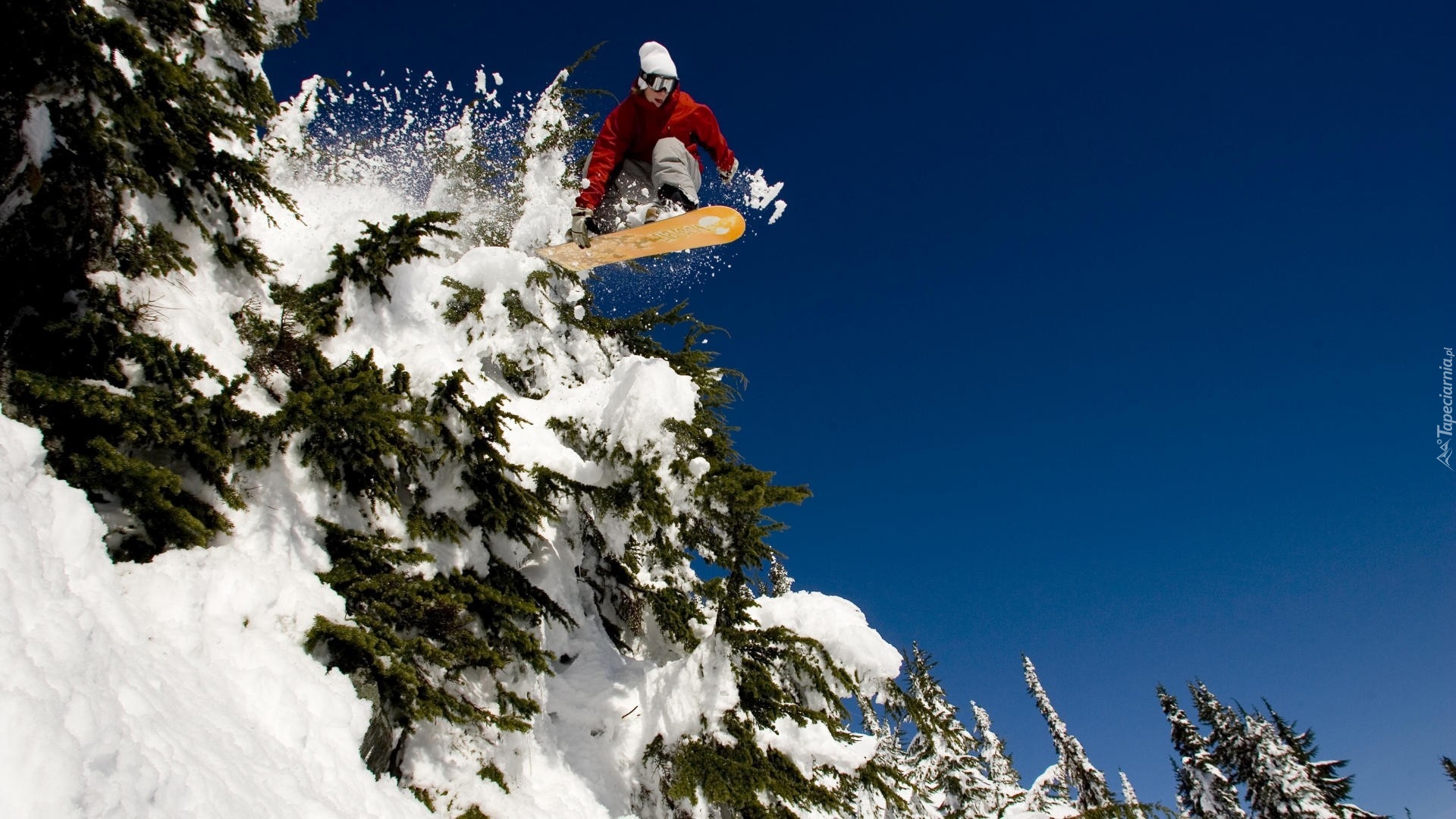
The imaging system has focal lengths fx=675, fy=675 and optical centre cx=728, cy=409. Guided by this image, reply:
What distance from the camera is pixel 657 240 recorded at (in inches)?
365

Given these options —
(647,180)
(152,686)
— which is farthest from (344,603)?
(647,180)

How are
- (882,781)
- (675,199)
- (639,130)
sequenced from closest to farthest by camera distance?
(882,781) → (675,199) → (639,130)

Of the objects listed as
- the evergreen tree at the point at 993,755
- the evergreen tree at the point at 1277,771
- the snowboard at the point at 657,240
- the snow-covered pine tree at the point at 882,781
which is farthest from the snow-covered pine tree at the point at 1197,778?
the snowboard at the point at 657,240

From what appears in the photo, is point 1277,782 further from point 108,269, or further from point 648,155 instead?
point 108,269

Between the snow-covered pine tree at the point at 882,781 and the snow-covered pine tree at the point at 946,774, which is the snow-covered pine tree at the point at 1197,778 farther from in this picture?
the snow-covered pine tree at the point at 882,781

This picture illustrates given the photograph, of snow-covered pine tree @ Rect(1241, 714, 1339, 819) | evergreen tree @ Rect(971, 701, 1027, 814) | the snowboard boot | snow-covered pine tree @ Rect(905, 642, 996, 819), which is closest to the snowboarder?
the snowboard boot

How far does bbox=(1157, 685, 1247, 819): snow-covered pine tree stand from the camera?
28.8m

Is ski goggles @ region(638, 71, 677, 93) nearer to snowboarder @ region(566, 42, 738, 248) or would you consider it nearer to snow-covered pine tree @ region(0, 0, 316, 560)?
snowboarder @ region(566, 42, 738, 248)

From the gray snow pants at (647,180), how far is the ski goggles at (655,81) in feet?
2.28

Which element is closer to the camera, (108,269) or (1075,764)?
(108,269)

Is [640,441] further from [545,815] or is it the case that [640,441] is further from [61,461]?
[61,461]

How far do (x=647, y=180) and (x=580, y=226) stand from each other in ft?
4.49

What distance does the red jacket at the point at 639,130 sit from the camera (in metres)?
9.35

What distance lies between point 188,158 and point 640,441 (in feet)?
13.8
